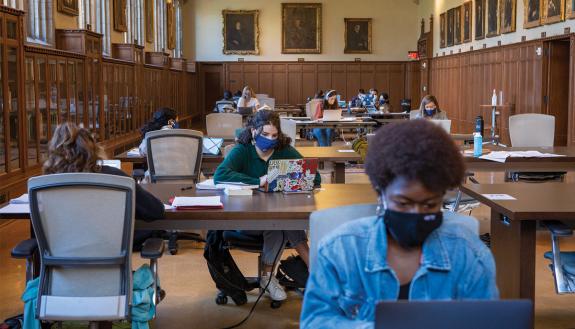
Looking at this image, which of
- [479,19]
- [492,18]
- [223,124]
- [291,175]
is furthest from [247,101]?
[291,175]

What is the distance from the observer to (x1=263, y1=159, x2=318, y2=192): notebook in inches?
185

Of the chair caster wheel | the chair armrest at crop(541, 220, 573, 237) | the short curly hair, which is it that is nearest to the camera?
the short curly hair

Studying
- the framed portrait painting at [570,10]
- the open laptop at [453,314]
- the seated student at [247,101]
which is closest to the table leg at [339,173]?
the open laptop at [453,314]

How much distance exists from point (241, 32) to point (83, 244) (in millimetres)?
26049

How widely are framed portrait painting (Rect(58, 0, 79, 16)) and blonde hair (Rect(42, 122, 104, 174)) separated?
961 cm

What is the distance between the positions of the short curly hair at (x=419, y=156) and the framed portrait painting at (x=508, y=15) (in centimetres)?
1622

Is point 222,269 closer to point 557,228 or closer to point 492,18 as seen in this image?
point 557,228

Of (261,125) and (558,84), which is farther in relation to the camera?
(558,84)

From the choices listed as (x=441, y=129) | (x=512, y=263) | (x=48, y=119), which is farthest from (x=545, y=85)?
(x=441, y=129)

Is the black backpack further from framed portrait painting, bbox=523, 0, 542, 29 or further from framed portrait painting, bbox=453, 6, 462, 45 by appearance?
framed portrait painting, bbox=453, 6, 462, 45

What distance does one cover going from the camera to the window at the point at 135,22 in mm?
19078

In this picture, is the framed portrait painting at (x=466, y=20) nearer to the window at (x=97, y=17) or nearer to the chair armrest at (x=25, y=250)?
the window at (x=97, y=17)

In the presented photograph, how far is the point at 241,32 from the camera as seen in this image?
29047 millimetres

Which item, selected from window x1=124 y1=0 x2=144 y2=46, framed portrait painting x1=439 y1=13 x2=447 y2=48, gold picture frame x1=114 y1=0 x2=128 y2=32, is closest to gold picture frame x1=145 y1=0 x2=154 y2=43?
window x1=124 y1=0 x2=144 y2=46
